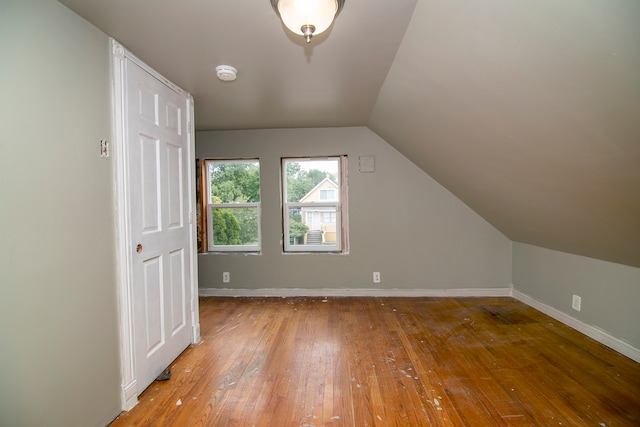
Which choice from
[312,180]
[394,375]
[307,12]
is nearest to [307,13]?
[307,12]

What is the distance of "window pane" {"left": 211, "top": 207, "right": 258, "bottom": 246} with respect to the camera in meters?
3.96

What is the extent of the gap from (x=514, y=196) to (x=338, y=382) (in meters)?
2.05

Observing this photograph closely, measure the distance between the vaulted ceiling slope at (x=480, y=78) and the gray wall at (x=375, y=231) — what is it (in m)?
0.89

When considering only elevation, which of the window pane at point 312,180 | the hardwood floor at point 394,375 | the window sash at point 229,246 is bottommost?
the hardwood floor at point 394,375

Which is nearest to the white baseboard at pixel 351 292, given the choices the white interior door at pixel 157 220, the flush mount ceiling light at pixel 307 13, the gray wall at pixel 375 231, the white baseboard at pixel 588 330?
the gray wall at pixel 375 231

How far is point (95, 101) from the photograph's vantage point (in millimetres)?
1626

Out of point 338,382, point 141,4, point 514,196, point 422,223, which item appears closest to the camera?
point 141,4

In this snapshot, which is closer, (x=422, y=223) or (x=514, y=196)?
(x=514, y=196)

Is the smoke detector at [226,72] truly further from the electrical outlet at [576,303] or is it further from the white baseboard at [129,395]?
the electrical outlet at [576,303]

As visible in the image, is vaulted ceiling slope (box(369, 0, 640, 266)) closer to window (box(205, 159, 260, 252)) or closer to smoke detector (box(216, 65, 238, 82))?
smoke detector (box(216, 65, 238, 82))

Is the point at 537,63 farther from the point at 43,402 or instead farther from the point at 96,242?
the point at 43,402

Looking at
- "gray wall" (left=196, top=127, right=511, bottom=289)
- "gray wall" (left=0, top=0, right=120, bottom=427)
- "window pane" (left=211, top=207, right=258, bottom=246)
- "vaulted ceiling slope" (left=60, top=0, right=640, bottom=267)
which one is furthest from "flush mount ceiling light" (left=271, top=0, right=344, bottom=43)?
"window pane" (left=211, top=207, right=258, bottom=246)

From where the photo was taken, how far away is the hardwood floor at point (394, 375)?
169 cm

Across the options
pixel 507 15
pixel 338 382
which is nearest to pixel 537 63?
pixel 507 15
